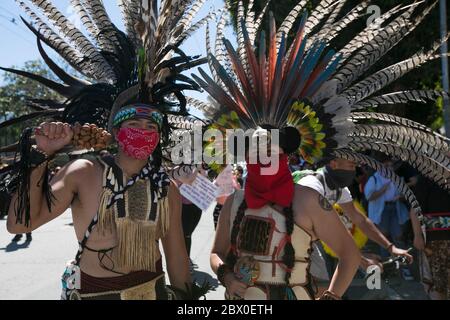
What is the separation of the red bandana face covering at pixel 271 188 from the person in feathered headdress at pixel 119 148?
45 centimetres

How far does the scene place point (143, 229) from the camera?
2.61 m

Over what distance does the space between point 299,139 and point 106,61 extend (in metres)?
1.20

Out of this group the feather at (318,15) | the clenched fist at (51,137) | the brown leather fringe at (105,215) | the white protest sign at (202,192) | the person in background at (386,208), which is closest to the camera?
the clenched fist at (51,137)

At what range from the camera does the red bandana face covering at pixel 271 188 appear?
2.65 metres

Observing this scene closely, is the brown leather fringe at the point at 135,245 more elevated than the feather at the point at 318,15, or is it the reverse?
the feather at the point at 318,15

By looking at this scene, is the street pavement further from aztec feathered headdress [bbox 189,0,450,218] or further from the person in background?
aztec feathered headdress [bbox 189,0,450,218]

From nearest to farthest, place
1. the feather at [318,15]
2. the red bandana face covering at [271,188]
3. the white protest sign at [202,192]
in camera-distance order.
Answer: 1. the red bandana face covering at [271,188]
2. the feather at [318,15]
3. the white protest sign at [202,192]

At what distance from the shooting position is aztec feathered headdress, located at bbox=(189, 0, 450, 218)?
2.64 meters

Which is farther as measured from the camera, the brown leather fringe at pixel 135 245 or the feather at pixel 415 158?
the feather at pixel 415 158

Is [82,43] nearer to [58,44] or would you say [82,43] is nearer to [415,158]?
[58,44]

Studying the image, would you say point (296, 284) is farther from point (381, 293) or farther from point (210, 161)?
point (381, 293)

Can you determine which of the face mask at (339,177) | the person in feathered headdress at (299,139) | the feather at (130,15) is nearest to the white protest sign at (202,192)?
the face mask at (339,177)

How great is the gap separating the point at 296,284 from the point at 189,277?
612 millimetres

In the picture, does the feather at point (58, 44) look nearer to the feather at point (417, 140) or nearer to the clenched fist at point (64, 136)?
the clenched fist at point (64, 136)
